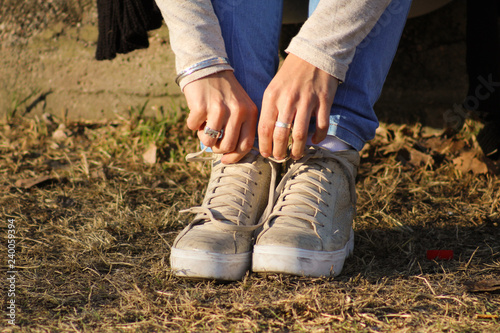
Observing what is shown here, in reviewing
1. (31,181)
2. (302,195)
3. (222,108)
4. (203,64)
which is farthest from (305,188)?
(31,181)

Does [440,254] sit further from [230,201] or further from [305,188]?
[230,201]

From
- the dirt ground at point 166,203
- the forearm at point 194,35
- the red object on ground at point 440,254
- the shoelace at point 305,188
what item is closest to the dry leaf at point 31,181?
the dirt ground at point 166,203

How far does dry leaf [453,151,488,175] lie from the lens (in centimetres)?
186

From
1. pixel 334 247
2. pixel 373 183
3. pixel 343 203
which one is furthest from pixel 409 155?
pixel 334 247

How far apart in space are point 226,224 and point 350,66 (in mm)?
520

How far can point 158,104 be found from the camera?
2.47 metres

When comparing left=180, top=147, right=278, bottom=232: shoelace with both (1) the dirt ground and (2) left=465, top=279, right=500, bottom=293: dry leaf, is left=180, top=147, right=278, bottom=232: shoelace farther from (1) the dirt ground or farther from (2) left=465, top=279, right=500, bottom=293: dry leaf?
(2) left=465, top=279, right=500, bottom=293: dry leaf

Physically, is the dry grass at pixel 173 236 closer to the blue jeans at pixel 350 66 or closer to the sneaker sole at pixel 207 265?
the sneaker sole at pixel 207 265

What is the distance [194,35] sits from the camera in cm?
119

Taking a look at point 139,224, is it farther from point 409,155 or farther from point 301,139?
point 409,155

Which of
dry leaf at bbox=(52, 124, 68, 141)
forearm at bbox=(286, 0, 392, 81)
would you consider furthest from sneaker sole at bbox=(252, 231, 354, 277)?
dry leaf at bbox=(52, 124, 68, 141)

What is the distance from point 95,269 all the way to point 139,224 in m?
0.32

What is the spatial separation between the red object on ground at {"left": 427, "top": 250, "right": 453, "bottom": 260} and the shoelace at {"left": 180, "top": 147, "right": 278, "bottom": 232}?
1.46ft

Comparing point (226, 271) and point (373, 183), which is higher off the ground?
point (226, 271)
